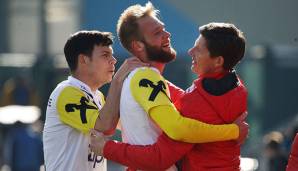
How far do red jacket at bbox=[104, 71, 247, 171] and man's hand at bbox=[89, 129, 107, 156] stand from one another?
98mm

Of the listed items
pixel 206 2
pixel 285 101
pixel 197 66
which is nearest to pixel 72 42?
pixel 197 66

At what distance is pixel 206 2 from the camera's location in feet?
25.3

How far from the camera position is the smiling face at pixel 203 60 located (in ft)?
18.1

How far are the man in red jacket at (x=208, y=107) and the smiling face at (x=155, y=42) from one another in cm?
16

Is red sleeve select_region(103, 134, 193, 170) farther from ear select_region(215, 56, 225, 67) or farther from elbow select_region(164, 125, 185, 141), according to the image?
ear select_region(215, 56, 225, 67)

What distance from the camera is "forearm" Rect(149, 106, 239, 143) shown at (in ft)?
17.6

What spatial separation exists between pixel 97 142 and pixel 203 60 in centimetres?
69

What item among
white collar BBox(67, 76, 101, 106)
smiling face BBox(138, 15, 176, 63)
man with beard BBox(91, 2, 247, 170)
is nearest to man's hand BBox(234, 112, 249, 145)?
man with beard BBox(91, 2, 247, 170)

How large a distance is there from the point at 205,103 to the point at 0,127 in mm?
9775

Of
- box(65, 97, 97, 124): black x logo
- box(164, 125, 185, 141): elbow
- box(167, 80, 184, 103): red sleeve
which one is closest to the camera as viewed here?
box(164, 125, 185, 141): elbow

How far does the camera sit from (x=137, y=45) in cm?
567

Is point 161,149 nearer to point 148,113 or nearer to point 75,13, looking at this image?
point 148,113

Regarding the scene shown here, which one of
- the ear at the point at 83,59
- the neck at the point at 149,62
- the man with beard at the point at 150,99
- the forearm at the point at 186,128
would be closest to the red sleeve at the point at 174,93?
the man with beard at the point at 150,99

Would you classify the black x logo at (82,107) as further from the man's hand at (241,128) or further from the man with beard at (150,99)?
the man's hand at (241,128)
